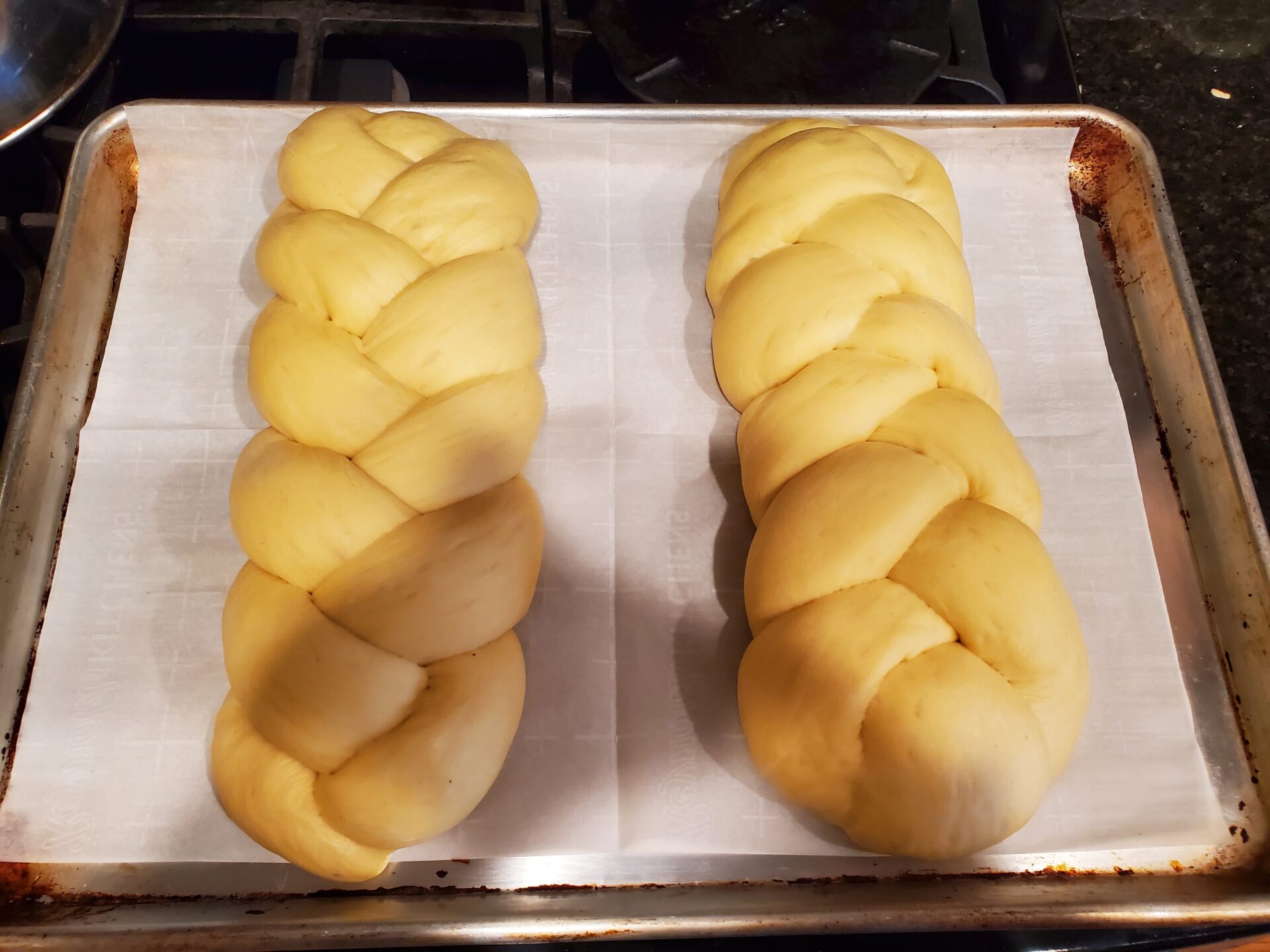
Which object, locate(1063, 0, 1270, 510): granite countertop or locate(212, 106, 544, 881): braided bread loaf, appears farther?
locate(1063, 0, 1270, 510): granite countertop

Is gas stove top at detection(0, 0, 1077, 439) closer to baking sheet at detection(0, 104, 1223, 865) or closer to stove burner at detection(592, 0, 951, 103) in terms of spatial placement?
stove burner at detection(592, 0, 951, 103)

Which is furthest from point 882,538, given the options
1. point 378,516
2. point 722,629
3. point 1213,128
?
point 1213,128

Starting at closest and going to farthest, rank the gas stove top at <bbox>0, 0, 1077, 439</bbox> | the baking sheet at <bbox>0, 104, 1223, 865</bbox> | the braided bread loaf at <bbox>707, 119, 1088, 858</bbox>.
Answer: the braided bread loaf at <bbox>707, 119, 1088, 858</bbox>, the baking sheet at <bbox>0, 104, 1223, 865</bbox>, the gas stove top at <bbox>0, 0, 1077, 439</bbox>

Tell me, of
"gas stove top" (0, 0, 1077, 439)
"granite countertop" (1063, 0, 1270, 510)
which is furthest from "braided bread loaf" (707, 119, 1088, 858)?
"granite countertop" (1063, 0, 1270, 510)

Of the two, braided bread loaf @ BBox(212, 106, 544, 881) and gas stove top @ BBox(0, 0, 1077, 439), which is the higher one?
gas stove top @ BBox(0, 0, 1077, 439)

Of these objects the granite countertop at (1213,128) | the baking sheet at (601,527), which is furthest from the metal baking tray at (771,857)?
the granite countertop at (1213,128)

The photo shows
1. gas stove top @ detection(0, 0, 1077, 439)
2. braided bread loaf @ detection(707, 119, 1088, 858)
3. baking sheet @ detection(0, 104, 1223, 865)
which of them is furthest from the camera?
gas stove top @ detection(0, 0, 1077, 439)

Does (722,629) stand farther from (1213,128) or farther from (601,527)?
(1213,128)

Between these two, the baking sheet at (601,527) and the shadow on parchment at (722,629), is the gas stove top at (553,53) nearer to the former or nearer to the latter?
the baking sheet at (601,527)
